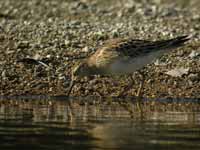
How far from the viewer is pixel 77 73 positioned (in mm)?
17141

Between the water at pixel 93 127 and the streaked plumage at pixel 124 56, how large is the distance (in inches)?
49.7

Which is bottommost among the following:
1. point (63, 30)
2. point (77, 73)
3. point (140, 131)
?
point (140, 131)

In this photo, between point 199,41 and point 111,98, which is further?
point 199,41

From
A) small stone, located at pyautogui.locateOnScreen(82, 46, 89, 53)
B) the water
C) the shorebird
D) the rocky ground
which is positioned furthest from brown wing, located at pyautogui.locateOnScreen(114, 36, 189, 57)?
small stone, located at pyautogui.locateOnScreen(82, 46, 89, 53)

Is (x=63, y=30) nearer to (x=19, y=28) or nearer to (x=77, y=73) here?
(x=19, y=28)

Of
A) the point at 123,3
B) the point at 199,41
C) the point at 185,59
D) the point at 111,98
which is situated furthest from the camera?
the point at 123,3

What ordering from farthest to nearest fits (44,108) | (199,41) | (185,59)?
(199,41), (185,59), (44,108)

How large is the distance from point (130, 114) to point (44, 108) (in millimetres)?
1636

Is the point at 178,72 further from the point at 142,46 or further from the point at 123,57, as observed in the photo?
the point at 123,57

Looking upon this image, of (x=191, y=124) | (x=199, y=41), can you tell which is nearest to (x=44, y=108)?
(x=191, y=124)

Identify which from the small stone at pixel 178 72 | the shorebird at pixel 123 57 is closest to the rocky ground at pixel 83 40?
the small stone at pixel 178 72

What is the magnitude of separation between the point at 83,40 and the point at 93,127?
8190 mm

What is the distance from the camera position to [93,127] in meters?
12.7

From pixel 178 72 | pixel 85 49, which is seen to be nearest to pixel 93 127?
pixel 178 72
